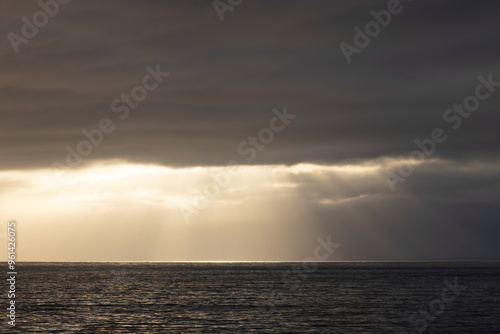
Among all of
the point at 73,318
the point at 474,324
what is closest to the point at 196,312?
the point at 73,318

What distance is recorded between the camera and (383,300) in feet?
376

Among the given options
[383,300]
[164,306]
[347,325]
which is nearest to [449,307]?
[383,300]

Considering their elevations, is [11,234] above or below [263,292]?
above

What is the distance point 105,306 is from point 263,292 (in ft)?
141

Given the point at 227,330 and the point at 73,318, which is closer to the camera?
the point at 227,330

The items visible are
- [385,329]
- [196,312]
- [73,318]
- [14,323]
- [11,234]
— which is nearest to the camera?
[11,234]

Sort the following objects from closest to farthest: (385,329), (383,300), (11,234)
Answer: (11,234) → (385,329) → (383,300)

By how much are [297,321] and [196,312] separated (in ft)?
65.5

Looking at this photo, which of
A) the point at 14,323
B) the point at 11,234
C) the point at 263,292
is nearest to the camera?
the point at 11,234

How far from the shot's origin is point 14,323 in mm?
80188

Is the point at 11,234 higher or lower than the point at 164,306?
higher

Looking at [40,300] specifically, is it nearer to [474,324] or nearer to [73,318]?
[73,318]

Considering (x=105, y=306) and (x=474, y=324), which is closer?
(x=474, y=324)

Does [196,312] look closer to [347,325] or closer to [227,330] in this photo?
[227,330]
